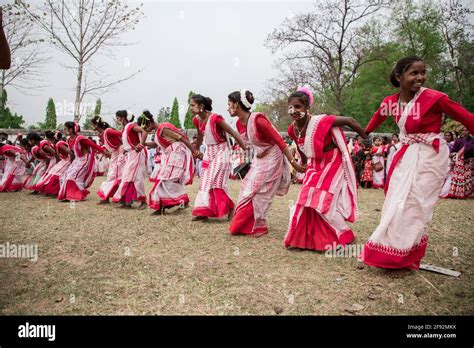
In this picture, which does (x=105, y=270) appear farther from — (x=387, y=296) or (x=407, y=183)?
(x=407, y=183)

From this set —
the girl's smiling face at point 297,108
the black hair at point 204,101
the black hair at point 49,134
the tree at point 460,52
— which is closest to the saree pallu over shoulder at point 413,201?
the girl's smiling face at point 297,108

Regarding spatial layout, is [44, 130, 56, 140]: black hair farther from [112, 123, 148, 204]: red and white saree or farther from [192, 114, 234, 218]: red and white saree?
[192, 114, 234, 218]: red and white saree

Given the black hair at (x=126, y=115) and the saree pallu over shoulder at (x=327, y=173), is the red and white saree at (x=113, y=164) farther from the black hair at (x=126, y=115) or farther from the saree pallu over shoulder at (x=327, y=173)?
the saree pallu over shoulder at (x=327, y=173)

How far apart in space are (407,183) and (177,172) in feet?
13.6

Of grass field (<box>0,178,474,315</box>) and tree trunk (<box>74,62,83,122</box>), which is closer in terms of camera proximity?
grass field (<box>0,178,474,315</box>)

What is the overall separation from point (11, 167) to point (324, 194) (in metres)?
9.66

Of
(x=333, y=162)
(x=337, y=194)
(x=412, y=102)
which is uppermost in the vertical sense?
(x=412, y=102)

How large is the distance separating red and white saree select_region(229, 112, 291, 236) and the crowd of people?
14mm

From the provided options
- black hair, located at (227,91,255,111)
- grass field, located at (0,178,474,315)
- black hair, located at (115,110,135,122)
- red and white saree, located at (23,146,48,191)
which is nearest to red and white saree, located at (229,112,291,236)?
grass field, located at (0,178,474,315)

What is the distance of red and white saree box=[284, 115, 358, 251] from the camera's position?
12.6 ft

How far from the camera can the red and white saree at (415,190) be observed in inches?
118

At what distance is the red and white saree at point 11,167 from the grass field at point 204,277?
5.57 metres
